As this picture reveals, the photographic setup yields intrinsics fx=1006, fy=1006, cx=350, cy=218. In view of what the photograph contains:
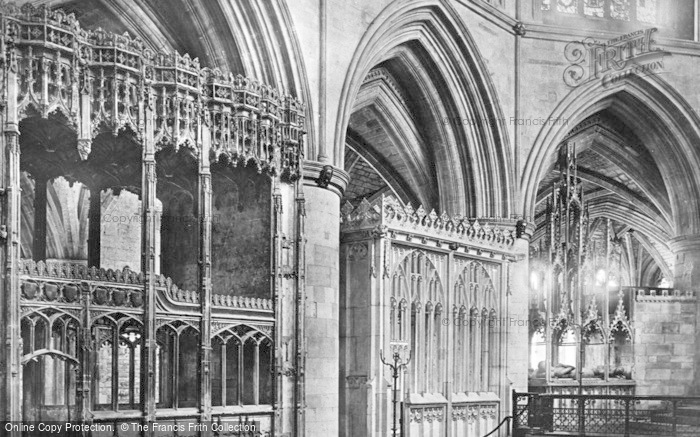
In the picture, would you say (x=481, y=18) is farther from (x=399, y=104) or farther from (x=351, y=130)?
(x=351, y=130)

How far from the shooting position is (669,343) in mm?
21484

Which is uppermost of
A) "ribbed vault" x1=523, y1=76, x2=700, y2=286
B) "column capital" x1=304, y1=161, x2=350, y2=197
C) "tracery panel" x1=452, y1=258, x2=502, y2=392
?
"ribbed vault" x1=523, y1=76, x2=700, y2=286

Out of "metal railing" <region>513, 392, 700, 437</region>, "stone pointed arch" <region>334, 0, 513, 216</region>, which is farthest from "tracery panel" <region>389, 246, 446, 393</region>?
"stone pointed arch" <region>334, 0, 513, 216</region>

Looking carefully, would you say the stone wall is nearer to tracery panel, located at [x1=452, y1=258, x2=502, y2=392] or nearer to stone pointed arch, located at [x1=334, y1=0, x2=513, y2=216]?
stone pointed arch, located at [x1=334, y1=0, x2=513, y2=216]

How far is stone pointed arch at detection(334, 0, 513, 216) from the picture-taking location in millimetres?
18328

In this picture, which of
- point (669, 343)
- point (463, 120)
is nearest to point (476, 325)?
point (463, 120)

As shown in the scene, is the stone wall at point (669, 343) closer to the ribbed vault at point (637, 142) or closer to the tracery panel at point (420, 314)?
the ribbed vault at point (637, 142)

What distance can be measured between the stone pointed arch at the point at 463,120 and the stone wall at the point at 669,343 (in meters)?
4.72

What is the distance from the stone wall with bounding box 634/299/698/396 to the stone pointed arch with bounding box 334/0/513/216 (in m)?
4.72

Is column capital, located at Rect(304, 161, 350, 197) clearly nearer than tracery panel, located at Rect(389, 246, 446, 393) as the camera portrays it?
Yes

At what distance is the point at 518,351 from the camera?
18797 millimetres

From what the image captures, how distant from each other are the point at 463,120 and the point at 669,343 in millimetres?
6898

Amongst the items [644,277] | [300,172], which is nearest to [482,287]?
[300,172]

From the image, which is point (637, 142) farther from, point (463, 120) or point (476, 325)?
point (476, 325)
